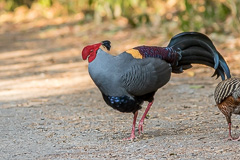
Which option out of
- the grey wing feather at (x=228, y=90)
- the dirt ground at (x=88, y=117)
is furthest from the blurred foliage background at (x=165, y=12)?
the grey wing feather at (x=228, y=90)

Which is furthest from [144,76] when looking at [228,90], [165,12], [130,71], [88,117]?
[165,12]

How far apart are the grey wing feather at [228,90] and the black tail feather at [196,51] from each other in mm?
887

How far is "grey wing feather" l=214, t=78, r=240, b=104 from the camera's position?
16.3 feet

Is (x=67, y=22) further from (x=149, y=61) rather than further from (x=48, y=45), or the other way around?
(x=149, y=61)

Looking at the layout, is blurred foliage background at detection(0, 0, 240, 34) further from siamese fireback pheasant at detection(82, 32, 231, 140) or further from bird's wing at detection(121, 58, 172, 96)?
bird's wing at detection(121, 58, 172, 96)

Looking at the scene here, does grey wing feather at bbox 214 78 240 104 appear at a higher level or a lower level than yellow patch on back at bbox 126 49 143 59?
lower

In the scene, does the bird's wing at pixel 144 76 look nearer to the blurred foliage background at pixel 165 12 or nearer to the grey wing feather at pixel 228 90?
the grey wing feather at pixel 228 90

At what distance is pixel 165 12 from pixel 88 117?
9370mm

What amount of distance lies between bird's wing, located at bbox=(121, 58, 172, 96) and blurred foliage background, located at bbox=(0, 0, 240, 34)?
5414 millimetres

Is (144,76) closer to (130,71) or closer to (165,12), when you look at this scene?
(130,71)

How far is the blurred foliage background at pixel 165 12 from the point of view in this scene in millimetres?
12039

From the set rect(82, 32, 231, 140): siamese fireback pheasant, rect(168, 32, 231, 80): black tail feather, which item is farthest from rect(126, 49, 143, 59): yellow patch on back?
rect(168, 32, 231, 80): black tail feather

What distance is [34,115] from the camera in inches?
283

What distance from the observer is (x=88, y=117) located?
7000 millimetres
